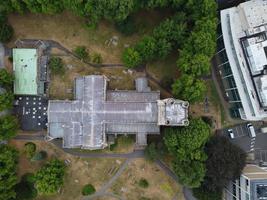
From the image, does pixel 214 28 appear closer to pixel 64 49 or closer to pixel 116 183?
pixel 64 49

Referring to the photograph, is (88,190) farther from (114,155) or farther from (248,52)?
(248,52)

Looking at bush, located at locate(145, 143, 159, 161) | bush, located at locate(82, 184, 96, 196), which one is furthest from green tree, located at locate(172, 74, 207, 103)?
bush, located at locate(82, 184, 96, 196)

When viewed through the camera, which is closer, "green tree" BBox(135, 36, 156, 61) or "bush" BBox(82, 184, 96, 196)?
"green tree" BBox(135, 36, 156, 61)

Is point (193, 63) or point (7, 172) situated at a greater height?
point (193, 63)

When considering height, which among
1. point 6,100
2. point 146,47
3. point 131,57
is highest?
point 146,47

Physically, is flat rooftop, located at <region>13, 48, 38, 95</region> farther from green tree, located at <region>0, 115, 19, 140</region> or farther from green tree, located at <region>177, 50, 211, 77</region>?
green tree, located at <region>177, 50, 211, 77</region>

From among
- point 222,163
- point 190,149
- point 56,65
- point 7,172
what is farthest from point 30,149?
point 222,163

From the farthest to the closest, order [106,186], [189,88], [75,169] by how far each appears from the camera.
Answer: [75,169]
[106,186]
[189,88]
